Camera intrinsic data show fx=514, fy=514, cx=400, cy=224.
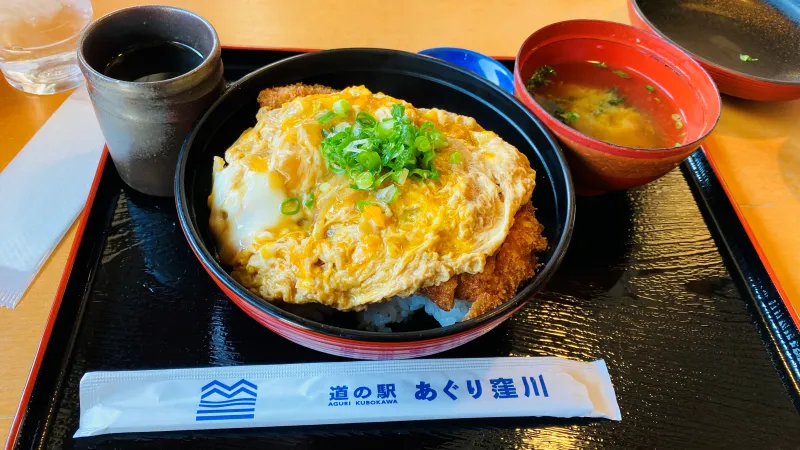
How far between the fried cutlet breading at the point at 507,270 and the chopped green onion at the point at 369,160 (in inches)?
15.6

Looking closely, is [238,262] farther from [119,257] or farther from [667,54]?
[667,54]

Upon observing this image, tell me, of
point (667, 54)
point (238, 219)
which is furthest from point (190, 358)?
point (667, 54)

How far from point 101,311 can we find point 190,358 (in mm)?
323

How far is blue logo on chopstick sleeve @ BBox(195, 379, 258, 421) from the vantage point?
129 cm

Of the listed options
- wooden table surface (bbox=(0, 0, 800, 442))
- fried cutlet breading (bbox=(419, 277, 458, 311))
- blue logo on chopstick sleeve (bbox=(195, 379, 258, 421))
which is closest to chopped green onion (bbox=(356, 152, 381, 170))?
fried cutlet breading (bbox=(419, 277, 458, 311))

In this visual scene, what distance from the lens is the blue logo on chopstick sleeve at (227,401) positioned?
4.25 feet

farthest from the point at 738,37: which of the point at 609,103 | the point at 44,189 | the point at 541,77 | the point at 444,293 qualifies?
the point at 44,189

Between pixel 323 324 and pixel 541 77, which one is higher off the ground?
pixel 541 77

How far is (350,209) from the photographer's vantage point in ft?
4.69

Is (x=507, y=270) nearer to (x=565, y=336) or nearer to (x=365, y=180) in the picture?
(x=565, y=336)

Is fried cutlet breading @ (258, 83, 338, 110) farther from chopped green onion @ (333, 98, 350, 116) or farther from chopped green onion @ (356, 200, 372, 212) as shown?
chopped green onion @ (356, 200, 372, 212)

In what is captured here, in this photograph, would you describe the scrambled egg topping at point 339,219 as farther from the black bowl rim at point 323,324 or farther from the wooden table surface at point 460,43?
the wooden table surface at point 460,43

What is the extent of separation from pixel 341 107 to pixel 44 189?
109 centimetres

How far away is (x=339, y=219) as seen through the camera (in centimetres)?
141
